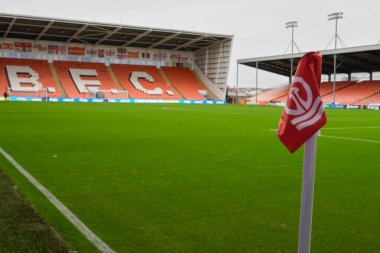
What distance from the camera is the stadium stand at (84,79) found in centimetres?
6050

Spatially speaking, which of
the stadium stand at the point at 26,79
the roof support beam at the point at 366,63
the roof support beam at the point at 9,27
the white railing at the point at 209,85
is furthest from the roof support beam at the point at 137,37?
the roof support beam at the point at 366,63

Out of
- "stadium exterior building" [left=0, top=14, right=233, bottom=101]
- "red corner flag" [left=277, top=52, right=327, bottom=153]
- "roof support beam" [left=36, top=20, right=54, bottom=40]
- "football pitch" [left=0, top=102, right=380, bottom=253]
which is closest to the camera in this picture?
"red corner flag" [left=277, top=52, right=327, bottom=153]

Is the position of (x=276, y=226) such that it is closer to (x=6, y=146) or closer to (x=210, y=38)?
(x=6, y=146)

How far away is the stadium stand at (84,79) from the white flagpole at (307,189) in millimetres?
58169

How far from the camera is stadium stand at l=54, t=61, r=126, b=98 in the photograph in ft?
198

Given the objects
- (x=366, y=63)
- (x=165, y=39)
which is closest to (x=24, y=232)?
(x=165, y=39)

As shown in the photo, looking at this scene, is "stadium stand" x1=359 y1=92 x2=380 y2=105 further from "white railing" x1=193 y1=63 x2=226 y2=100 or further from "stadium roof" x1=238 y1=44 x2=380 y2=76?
"white railing" x1=193 y1=63 x2=226 y2=100

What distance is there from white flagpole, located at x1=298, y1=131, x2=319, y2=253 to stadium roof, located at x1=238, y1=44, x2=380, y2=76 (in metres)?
49.0

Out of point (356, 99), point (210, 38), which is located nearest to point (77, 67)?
point (210, 38)

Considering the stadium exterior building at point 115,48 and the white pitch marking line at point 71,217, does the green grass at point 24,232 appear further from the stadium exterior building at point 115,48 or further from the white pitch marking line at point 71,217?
the stadium exterior building at point 115,48

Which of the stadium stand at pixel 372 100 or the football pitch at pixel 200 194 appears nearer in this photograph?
the football pitch at pixel 200 194

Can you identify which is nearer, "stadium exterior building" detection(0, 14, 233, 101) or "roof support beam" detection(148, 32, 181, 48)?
"stadium exterior building" detection(0, 14, 233, 101)

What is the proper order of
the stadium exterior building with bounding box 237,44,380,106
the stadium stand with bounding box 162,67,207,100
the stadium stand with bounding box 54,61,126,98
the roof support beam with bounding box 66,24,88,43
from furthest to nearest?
the stadium stand with bounding box 162,67,207,100 → the stadium stand with bounding box 54,61,126,98 → the roof support beam with bounding box 66,24,88,43 → the stadium exterior building with bounding box 237,44,380,106

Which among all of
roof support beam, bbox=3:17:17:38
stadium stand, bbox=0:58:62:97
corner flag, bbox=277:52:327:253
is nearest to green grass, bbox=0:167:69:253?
corner flag, bbox=277:52:327:253
